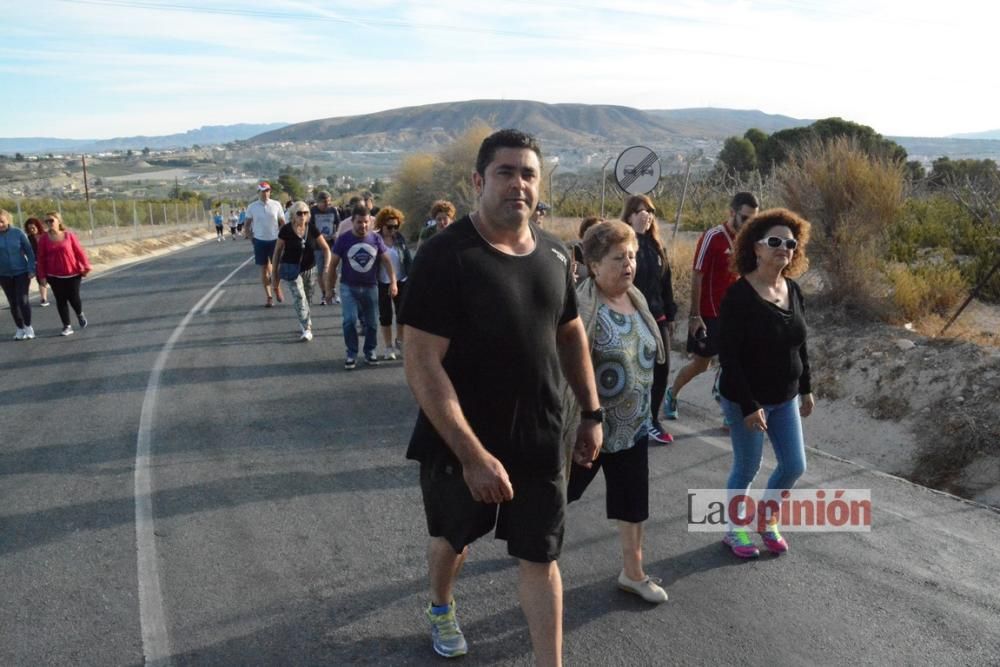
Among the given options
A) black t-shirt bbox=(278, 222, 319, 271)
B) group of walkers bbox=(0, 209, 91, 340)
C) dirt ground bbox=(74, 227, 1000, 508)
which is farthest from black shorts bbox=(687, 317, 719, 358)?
group of walkers bbox=(0, 209, 91, 340)

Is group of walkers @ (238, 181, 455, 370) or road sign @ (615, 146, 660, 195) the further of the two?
road sign @ (615, 146, 660, 195)

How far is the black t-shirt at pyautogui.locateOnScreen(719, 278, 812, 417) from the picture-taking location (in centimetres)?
418

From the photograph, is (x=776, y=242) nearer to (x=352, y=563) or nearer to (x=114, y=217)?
(x=352, y=563)

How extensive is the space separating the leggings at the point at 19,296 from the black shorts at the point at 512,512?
397 inches

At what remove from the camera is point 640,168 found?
35.6 ft

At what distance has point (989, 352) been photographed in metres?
6.81

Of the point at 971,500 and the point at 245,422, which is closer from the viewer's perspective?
A: the point at 971,500

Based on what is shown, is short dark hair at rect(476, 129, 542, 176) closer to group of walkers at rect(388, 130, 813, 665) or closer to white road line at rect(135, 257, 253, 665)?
group of walkers at rect(388, 130, 813, 665)

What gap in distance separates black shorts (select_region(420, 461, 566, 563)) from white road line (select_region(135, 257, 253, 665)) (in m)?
1.45

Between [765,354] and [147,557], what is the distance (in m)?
3.45

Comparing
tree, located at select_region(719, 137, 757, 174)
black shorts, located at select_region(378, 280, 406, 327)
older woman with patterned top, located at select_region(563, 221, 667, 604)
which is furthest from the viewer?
tree, located at select_region(719, 137, 757, 174)

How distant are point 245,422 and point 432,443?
459 cm

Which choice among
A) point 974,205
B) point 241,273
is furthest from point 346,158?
point 974,205

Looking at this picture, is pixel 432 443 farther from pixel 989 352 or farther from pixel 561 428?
pixel 989 352
